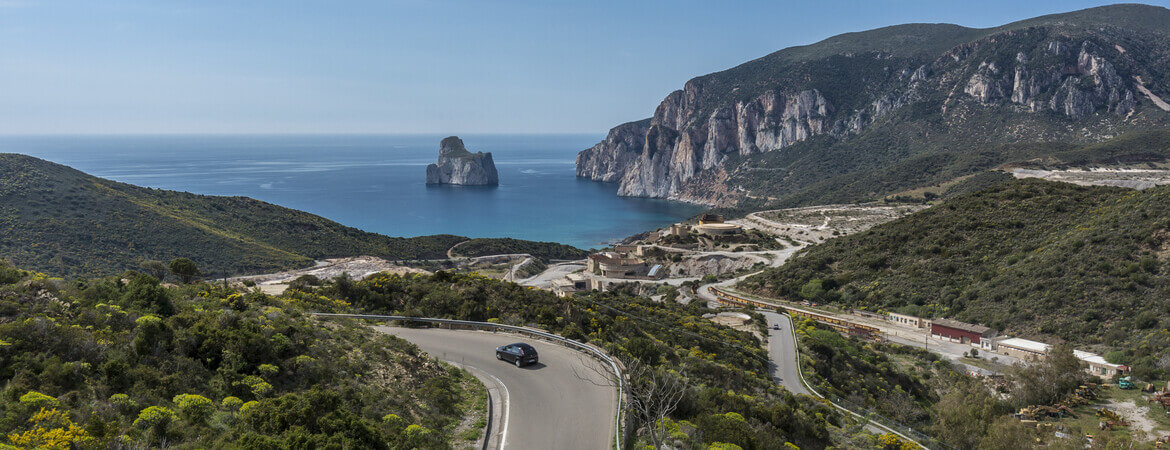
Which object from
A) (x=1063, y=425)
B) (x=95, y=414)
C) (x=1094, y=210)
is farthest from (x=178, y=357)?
(x=1094, y=210)

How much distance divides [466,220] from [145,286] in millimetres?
113339

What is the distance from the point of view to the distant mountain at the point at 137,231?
42062mm

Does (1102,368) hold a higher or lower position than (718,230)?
lower

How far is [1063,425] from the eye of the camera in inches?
758

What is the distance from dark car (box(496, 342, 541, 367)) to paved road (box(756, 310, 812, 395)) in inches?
387

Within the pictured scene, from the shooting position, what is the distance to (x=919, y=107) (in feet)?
465

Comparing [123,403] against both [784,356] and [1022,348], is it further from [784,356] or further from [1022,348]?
[1022,348]

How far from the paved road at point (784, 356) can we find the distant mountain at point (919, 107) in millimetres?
76875

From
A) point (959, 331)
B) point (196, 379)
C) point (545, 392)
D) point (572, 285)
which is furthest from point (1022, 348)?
point (196, 379)

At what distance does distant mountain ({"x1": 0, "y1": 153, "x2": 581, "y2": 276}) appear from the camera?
4206 centimetres

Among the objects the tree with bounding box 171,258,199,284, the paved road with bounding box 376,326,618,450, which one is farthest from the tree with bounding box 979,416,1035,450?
the tree with bounding box 171,258,199,284

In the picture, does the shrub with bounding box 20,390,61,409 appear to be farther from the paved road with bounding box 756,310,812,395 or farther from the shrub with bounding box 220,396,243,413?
the paved road with bounding box 756,310,812,395

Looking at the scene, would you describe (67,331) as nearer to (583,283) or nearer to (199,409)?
(199,409)

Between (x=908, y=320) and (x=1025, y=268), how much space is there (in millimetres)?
8008
